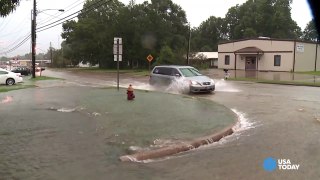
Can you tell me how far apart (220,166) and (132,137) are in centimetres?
293

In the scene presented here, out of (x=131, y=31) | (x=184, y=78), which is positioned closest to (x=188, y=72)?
(x=184, y=78)

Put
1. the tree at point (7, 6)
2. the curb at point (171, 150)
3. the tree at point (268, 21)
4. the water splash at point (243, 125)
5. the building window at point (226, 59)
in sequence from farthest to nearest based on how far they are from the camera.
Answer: the tree at point (268, 21) → the building window at point (226, 59) → the water splash at point (243, 125) → the tree at point (7, 6) → the curb at point (171, 150)

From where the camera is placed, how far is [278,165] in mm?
7176

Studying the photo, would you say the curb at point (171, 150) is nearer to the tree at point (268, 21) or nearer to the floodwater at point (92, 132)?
the floodwater at point (92, 132)

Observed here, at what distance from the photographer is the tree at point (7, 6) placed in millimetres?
9836

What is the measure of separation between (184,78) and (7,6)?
44.8 feet

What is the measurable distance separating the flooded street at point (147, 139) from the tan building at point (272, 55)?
41583 millimetres

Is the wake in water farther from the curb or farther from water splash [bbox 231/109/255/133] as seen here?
water splash [bbox 231/109/255/133]

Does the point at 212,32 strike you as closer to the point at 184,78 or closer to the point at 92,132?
the point at 184,78

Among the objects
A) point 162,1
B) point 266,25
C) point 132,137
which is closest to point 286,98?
point 132,137

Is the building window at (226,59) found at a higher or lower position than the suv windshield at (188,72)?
higher

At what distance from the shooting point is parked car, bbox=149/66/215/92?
21825mm

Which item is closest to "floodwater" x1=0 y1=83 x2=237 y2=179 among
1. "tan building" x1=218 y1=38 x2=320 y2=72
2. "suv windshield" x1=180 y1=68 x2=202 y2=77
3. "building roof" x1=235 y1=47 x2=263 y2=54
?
"suv windshield" x1=180 y1=68 x2=202 y2=77

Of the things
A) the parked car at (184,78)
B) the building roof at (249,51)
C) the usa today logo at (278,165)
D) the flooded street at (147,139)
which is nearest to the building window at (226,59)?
the building roof at (249,51)
